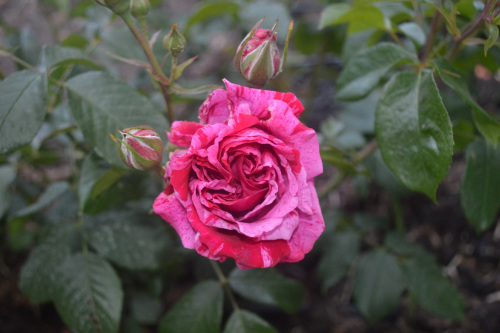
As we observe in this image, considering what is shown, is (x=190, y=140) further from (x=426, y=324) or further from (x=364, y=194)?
(x=426, y=324)

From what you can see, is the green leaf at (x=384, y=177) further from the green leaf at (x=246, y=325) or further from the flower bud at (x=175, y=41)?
the flower bud at (x=175, y=41)

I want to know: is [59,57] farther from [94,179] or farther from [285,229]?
[285,229]

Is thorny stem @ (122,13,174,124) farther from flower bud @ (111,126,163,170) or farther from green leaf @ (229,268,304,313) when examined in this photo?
green leaf @ (229,268,304,313)

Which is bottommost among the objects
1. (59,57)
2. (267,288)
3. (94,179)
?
(267,288)

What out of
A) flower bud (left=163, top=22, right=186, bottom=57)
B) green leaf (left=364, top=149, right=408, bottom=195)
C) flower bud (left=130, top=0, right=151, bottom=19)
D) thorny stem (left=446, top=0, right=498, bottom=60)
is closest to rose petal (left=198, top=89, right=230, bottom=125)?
flower bud (left=163, top=22, right=186, bottom=57)

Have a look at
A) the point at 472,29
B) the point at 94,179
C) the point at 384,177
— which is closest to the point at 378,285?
the point at 384,177

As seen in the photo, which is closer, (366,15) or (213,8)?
(366,15)
